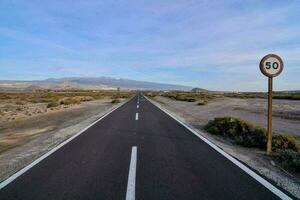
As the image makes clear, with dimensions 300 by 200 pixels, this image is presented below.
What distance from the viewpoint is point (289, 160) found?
26.8 ft

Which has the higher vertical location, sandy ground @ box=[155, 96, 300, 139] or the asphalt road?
the asphalt road

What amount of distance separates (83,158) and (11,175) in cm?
204

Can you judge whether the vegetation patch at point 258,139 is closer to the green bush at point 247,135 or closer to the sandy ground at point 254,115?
the green bush at point 247,135

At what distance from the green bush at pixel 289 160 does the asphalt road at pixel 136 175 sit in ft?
4.41

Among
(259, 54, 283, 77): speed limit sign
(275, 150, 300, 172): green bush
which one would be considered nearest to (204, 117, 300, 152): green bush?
(275, 150, 300, 172): green bush

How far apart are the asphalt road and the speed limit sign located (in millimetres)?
Answer: 2773

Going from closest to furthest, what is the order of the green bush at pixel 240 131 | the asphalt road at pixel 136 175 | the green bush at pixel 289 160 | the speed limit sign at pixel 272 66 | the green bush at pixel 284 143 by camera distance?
the asphalt road at pixel 136 175, the green bush at pixel 289 160, the speed limit sign at pixel 272 66, the green bush at pixel 284 143, the green bush at pixel 240 131

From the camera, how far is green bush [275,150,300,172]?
7665 millimetres

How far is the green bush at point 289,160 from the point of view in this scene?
302 inches

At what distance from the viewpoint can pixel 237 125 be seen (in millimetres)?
14125

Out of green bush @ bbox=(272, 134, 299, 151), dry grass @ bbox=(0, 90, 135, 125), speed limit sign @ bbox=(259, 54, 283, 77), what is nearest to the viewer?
speed limit sign @ bbox=(259, 54, 283, 77)

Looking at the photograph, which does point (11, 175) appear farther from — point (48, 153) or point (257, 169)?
point (257, 169)

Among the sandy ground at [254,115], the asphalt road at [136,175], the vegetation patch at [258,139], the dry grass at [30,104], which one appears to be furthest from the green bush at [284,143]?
the dry grass at [30,104]

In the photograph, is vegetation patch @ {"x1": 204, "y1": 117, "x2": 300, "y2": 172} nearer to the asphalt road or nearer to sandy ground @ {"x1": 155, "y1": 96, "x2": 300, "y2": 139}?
the asphalt road
